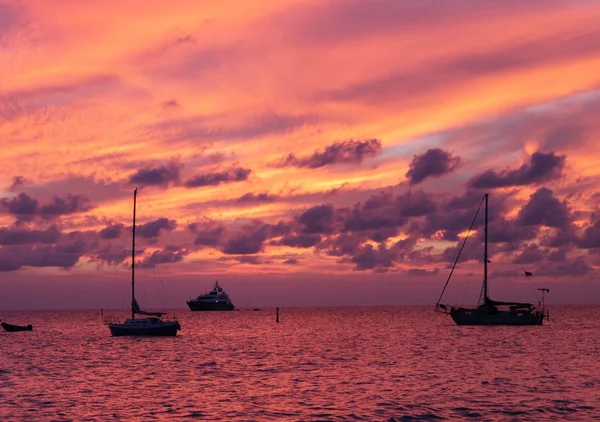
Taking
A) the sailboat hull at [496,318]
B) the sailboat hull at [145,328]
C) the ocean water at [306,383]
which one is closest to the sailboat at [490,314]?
the sailboat hull at [496,318]

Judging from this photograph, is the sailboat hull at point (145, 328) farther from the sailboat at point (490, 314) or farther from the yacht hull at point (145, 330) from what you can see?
the sailboat at point (490, 314)

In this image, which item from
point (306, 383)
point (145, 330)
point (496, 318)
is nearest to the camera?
point (306, 383)

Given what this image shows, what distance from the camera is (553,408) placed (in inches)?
1711

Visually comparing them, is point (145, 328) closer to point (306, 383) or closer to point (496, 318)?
point (306, 383)

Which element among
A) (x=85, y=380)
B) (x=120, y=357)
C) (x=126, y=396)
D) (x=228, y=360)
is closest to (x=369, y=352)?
(x=228, y=360)

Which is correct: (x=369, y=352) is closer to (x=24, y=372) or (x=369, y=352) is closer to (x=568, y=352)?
(x=568, y=352)

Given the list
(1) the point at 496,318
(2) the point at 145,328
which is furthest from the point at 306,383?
(1) the point at 496,318

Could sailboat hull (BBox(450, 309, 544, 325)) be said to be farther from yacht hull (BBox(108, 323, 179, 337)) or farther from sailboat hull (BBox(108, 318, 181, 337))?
sailboat hull (BBox(108, 318, 181, 337))

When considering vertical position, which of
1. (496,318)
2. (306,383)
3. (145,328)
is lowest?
(306,383)

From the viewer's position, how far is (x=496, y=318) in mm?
125750

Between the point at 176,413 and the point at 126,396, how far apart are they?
8.43 metres

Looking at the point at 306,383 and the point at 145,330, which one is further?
the point at 145,330

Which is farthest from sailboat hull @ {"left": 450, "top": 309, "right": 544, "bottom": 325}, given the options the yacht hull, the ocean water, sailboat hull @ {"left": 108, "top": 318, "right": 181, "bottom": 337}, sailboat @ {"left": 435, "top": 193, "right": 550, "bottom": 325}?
sailboat hull @ {"left": 108, "top": 318, "right": 181, "bottom": 337}

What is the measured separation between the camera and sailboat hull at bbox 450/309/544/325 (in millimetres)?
125312
